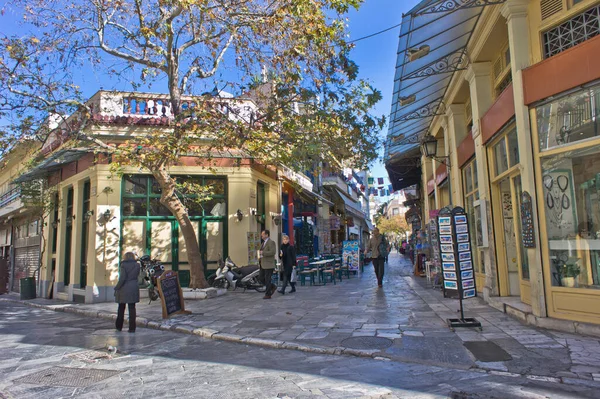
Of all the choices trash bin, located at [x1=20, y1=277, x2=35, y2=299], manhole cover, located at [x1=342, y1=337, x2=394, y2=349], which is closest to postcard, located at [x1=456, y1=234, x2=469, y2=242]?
manhole cover, located at [x1=342, y1=337, x2=394, y2=349]

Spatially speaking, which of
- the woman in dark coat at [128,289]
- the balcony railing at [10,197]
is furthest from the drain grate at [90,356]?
the balcony railing at [10,197]

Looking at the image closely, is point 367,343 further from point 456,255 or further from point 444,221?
point 444,221

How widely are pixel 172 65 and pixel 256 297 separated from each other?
618cm

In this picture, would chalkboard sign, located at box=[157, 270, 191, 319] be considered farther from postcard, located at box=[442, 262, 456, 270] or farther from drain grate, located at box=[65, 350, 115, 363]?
postcard, located at box=[442, 262, 456, 270]

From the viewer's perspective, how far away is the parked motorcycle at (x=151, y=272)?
11414 mm

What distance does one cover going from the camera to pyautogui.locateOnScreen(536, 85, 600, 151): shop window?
577 centimetres

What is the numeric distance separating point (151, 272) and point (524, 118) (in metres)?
9.56

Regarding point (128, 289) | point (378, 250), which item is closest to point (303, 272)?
point (378, 250)

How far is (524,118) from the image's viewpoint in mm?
6457

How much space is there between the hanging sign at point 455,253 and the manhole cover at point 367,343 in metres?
1.43

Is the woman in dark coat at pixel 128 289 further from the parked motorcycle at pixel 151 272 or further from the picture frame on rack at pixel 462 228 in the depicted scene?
the picture frame on rack at pixel 462 228

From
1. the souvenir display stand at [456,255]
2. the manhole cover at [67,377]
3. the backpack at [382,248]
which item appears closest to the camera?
the manhole cover at [67,377]

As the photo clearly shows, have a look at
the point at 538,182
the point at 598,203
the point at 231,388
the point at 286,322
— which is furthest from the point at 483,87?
the point at 231,388

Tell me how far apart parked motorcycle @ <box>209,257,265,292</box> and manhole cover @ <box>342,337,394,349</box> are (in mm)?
6657
